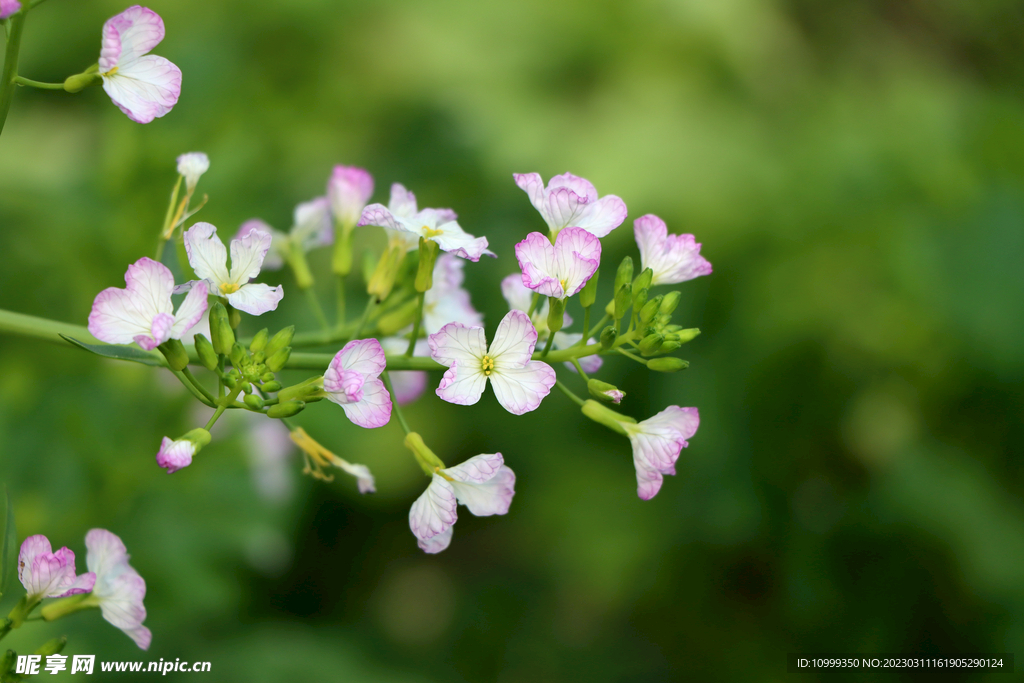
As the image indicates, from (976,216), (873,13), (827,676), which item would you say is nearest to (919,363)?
(976,216)

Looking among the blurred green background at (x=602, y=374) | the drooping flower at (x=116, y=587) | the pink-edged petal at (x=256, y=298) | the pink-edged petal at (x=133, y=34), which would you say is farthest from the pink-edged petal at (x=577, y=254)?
the blurred green background at (x=602, y=374)

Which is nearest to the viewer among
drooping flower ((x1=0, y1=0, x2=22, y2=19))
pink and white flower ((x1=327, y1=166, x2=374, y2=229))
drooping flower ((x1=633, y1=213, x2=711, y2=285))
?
drooping flower ((x1=0, y1=0, x2=22, y2=19))

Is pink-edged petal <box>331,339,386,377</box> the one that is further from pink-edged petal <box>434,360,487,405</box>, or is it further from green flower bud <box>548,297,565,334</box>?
green flower bud <box>548,297,565,334</box>

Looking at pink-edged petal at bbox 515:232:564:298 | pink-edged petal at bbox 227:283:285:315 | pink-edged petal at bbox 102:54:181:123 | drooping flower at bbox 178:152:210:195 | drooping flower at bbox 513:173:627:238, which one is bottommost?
pink-edged petal at bbox 227:283:285:315

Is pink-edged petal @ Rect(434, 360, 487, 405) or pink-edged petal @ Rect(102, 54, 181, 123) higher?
pink-edged petal @ Rect(102, 54, 181, 123)

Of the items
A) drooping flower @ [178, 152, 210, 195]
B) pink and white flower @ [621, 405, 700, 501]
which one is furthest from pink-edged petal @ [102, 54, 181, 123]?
pink and white flower @ [621, 405, 700, 501]

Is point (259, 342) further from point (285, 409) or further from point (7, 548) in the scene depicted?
point (7, 548)

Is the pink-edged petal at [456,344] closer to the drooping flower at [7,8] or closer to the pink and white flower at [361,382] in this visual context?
the pink and white flower at [361,382]
